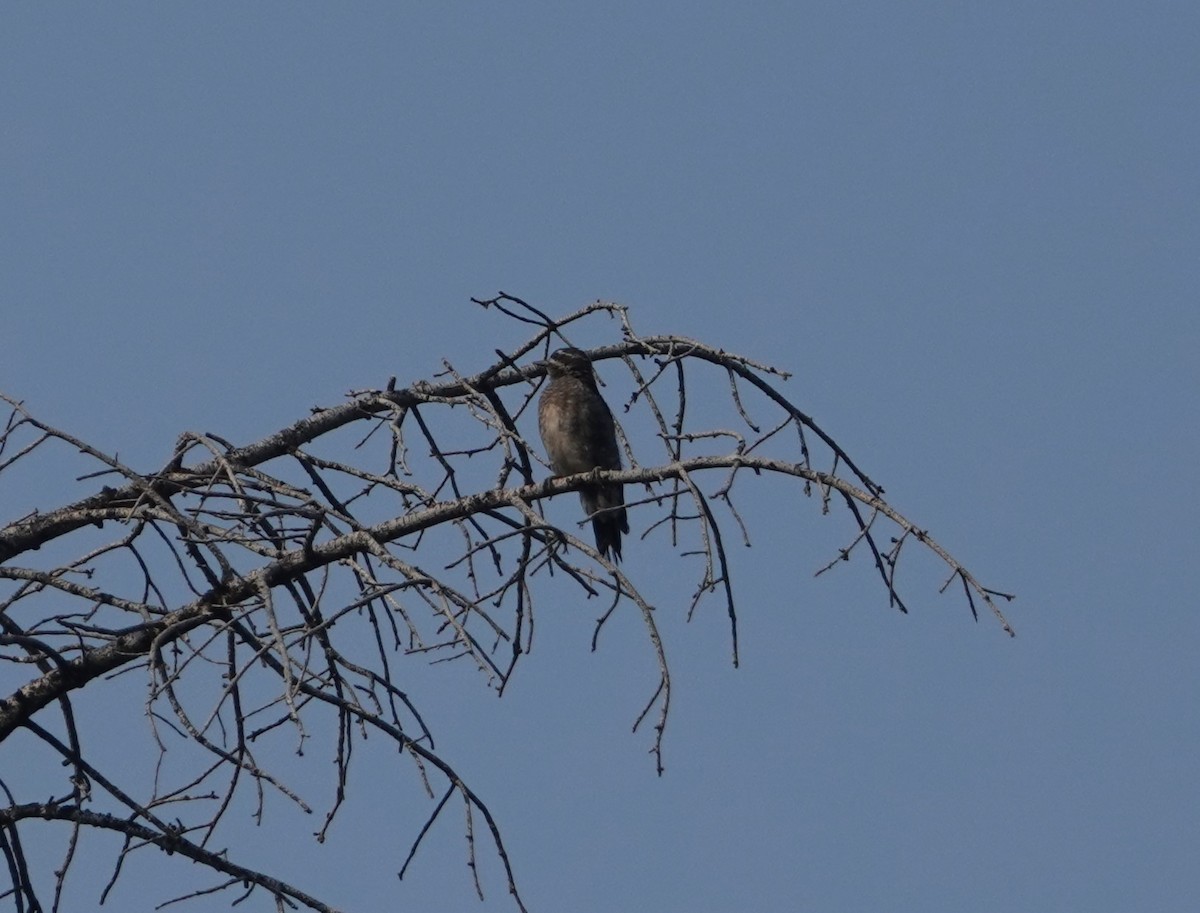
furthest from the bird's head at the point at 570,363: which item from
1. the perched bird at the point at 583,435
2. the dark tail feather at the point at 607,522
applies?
the dark tail feather at the point at 607,522

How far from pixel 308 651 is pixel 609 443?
4160mm

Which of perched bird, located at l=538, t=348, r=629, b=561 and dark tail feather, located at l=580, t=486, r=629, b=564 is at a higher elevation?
perched bird, located at l=538, t=348, r=629, b=561

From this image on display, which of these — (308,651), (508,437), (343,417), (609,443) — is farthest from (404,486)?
(609,443)

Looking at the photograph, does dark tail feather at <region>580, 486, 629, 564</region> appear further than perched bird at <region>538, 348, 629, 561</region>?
No

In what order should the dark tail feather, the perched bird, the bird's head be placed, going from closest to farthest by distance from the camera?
the bird's head < the dark tail feather < the perched bird

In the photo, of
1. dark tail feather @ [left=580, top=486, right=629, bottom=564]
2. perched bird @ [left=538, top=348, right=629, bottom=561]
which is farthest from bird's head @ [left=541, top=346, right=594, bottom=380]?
dark tail feather @ [left=580, top=486, right=629, bottom=564]

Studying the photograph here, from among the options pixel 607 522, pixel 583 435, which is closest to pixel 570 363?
pixel 583 435

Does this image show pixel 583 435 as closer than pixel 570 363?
No

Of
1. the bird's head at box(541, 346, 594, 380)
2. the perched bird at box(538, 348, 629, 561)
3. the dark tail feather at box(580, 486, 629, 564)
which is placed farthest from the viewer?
the perched bird at box(538, 348, 629, 561)

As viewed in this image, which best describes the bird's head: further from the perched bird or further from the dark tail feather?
the dark tail feather

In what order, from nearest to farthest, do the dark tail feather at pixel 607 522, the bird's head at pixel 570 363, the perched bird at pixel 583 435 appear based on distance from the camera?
the bird's head at pixel 570 363
the dark tail feather at pixel 607 522
the perched bird at pixel 583 435

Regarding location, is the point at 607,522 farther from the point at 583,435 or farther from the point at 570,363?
the point at 570,363

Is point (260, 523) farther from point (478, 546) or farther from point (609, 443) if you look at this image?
point (609, 443)

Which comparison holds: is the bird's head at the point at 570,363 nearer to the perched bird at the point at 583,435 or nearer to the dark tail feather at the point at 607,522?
the perched bird at the point at 583,435
